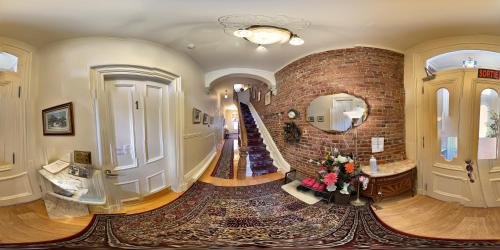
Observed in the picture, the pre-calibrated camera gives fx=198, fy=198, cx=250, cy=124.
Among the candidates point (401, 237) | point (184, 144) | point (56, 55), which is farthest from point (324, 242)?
point (56, 55)

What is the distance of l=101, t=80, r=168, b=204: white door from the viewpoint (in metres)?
0.86

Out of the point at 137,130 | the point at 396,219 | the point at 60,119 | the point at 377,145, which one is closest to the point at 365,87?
the point at 377,145

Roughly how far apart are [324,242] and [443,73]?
1040 mm

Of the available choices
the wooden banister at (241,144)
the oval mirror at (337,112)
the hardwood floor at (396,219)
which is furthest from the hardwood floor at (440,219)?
the wooden banister at (241,144)

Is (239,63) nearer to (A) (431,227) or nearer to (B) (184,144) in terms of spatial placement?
(B) (184,144)

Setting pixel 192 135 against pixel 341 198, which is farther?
pixel 341 198

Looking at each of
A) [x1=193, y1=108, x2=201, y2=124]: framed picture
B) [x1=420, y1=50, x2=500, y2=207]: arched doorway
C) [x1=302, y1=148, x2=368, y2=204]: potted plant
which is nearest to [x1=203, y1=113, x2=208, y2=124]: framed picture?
[x1=193, y1=108, x2=201, y2=124]: framed picture

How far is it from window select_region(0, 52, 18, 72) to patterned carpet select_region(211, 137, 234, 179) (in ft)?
3.36

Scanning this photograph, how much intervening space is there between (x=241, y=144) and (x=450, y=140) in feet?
3.65

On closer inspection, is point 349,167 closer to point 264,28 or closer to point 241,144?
point 241,144

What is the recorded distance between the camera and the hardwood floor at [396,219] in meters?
0.90

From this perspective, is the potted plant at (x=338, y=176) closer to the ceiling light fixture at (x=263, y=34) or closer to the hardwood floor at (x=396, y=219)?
the hardwood floor at (x=396, y=219)

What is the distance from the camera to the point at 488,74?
0.97 meters

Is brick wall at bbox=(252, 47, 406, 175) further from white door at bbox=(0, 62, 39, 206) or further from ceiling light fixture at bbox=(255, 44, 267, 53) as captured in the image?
white door at bbox=(0, 62, 39, 206)
